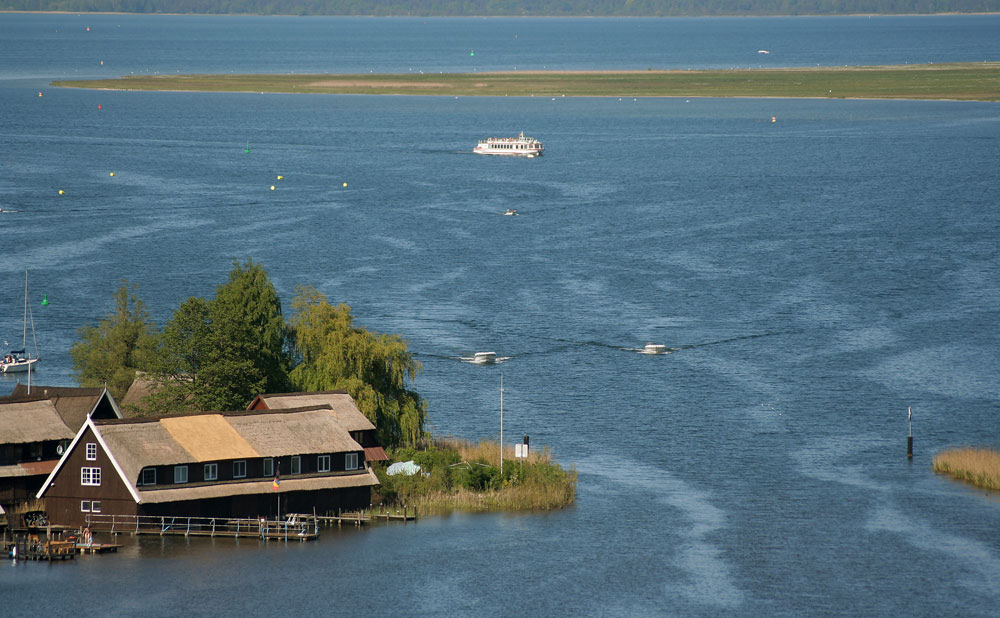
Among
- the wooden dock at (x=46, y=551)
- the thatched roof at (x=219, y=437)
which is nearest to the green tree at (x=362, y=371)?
the thatched roof at (x=219, y=437)

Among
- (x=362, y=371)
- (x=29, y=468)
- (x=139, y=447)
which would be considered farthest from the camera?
(x=362, y=371)

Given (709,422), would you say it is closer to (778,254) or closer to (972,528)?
(972,528)

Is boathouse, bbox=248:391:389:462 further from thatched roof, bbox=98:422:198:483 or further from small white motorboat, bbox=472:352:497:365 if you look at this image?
small white motorboat, bbox=472:352:497:365

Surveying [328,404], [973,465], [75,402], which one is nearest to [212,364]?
[75,402]

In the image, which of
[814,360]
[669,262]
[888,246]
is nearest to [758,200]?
[888,246]

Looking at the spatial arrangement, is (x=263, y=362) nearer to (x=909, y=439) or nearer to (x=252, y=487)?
(x=252, y=487)

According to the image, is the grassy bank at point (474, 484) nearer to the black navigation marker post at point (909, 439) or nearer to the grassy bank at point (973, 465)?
the black navigation marker post at point (909, 439)
